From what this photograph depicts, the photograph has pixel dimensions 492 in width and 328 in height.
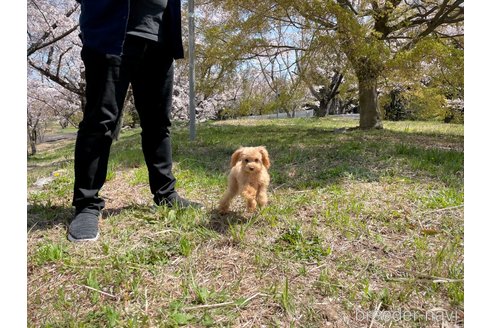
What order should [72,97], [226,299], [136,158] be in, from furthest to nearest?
[72,97] → [136,158] → [226,299]

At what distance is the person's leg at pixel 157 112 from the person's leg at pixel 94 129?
0.28 meters

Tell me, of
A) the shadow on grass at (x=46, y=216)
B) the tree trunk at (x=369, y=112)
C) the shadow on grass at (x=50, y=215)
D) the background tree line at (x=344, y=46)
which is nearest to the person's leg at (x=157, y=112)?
the shadow on grass at (x=50, y=215)

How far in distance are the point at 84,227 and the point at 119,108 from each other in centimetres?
77

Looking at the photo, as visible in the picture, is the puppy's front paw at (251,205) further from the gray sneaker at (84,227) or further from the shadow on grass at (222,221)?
the gray sneaker at (84,227)

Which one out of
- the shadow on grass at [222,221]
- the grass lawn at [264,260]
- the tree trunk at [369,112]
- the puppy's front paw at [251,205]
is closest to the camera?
the grass lawn at [264,260]

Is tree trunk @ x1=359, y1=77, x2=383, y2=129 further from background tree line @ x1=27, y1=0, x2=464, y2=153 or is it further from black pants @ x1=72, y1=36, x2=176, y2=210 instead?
black pants @ x1=72, y1=36, x2=176, y2=210

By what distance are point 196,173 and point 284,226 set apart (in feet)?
5.64

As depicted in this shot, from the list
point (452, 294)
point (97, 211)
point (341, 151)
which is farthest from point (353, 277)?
point (341, 151)

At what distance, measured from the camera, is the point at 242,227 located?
2096mm

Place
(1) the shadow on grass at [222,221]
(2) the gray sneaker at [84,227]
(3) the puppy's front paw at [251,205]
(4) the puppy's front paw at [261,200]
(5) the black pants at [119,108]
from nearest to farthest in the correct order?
(2) the gray sneaker at [84,227], (5) the black pants at [119,108], (1) the shadow on grass at [222,221], (3) the puppy's front paw at [251,205], (4) the puppy's front paw at [261,200]

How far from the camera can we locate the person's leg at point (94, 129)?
2070mm

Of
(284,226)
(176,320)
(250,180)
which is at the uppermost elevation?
(250,180)

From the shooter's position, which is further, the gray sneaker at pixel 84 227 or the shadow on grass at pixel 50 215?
the shadow on grass at pixel 50 215

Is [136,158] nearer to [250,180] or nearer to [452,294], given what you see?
[250,180]
